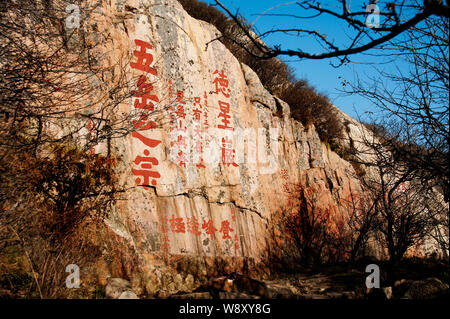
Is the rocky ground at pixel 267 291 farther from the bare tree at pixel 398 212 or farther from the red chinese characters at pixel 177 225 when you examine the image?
the bare tree at pixel 398 212

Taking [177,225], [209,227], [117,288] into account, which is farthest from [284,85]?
[117,288]

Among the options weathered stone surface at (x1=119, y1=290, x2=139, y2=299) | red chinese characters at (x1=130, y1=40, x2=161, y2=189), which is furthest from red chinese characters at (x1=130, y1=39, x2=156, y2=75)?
weathered stone surface at (x1=119, y1=290, x2=139, y2=299)

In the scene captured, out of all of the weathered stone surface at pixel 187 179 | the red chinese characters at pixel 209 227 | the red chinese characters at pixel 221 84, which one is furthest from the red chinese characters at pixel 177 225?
the red chinese characters at pixel 221 84

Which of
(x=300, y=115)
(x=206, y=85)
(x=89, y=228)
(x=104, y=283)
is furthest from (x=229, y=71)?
(x=104, y=283)

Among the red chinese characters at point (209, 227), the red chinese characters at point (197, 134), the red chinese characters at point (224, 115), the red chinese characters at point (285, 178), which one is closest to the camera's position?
the red chinese characters at point (209, 227)

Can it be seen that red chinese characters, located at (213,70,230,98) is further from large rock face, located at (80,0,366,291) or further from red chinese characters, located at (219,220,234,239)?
red chinese characters, located at (219,220,234,239)

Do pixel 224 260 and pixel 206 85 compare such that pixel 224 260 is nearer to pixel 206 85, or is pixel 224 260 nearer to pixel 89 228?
pixel 89 228

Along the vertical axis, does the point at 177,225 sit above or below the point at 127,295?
above

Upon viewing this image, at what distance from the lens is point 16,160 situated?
4.33 m

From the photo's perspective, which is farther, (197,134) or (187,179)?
(197,134)

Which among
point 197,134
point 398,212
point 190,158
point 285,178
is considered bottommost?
point 398,212

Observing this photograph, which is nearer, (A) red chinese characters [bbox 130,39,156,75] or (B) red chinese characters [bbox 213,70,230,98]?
(A) red chinese characters [bbox 130,39,156,75]

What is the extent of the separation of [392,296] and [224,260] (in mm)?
3488

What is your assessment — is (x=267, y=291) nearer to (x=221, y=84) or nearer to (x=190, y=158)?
(x=190, y=158)
